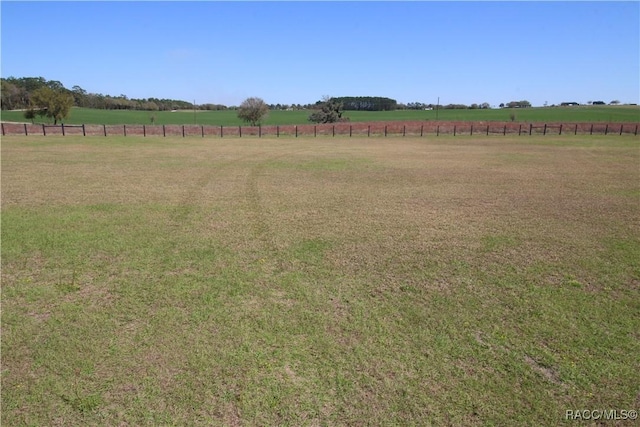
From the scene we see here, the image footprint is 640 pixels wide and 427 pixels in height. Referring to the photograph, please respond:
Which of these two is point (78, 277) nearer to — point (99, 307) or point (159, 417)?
point (99, 307)

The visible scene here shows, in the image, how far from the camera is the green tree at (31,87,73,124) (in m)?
52.3

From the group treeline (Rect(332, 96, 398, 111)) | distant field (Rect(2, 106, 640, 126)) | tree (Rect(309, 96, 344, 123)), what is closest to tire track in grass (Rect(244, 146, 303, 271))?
tree (Rect(309, 96, 344, 123))

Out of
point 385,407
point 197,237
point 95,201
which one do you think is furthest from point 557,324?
point 95,201

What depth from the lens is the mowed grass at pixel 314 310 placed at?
144 inches

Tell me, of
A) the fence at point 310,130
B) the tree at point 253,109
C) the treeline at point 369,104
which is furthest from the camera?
the treeline at point 369,104

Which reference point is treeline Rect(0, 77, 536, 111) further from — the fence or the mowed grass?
the mowed grass

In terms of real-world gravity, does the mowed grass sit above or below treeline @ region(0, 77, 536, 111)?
below

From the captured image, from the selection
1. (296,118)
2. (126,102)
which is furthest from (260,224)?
(126,102)

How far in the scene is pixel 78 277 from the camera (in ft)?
20.2

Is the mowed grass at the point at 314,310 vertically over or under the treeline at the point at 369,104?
under

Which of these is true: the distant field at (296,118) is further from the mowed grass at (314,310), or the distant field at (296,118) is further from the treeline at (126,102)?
the mowed grass at (314,310)

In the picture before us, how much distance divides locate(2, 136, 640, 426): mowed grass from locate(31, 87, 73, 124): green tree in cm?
4938

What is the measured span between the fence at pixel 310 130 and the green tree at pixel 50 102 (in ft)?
37.0

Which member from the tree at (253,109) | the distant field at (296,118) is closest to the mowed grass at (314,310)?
the tree at (253,109)
